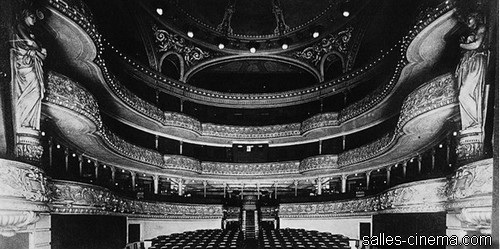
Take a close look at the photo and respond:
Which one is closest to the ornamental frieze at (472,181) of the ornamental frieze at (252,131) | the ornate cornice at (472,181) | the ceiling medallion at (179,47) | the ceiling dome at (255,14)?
the ornate cornice at (472,181)

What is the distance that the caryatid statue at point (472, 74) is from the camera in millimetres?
3625

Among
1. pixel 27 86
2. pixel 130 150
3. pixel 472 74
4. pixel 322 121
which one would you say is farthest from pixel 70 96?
pixel 322 121

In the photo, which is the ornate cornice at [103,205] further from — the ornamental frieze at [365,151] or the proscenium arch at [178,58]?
the ornamental frieze at [365,151]

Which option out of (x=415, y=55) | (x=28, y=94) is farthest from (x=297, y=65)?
(x=28, y=94)

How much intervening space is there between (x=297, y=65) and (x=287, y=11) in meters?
2.12

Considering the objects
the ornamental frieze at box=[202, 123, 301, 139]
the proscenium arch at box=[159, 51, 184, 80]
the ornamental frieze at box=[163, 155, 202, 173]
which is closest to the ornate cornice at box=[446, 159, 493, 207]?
the proscenium arch at box=[159, 51, 184, 80]

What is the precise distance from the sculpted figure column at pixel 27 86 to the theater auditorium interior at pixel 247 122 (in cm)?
1

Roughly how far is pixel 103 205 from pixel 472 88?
5279mm

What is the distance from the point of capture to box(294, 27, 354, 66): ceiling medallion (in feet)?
32.0

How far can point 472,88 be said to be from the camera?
148 inches

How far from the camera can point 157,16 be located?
339 inches

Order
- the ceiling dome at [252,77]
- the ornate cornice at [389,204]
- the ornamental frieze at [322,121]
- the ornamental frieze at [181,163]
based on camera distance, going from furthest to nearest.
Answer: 1. the ceiling dome at [252,77]
2. the ornamental frieze at [181,163]
3. the ornamental frieze at [322,121]
4. the ornate cornice at [389,204]

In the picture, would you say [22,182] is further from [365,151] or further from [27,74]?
[365,151]

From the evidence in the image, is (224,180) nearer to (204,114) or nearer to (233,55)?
(204,114)
